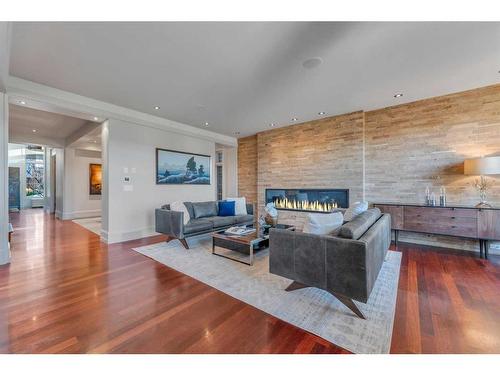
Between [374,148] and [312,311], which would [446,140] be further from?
[312,311]

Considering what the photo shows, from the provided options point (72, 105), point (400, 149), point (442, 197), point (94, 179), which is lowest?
point (442, 197)

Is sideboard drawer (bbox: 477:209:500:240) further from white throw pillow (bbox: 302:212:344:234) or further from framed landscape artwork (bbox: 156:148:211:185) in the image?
framed landscape artwork (bbox: 156:148:211:185)

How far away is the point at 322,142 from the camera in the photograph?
509 cm

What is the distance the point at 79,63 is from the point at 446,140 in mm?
5746

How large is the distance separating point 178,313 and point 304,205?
414 cm

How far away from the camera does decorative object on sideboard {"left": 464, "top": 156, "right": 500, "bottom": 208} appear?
3.11 metres

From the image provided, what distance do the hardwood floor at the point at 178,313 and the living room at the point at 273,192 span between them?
0.05 ft

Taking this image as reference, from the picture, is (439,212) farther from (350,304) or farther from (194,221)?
(194,221)

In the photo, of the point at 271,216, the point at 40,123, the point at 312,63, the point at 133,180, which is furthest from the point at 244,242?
the point at 40,123

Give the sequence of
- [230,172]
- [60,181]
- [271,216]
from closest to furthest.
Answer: [271,216] < [230,172] < [60,181]

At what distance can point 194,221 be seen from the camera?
4062 mm
